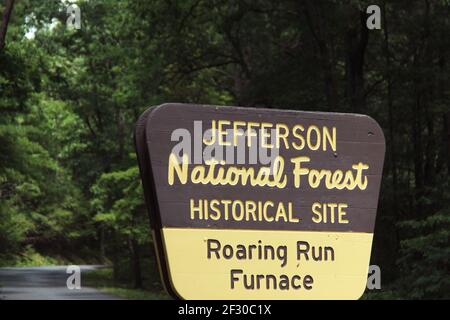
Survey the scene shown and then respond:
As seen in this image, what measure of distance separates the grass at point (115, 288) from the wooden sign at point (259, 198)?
2177cm

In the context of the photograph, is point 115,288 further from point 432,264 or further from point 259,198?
point 259,198

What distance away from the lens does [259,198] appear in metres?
5.78

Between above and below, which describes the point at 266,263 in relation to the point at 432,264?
above

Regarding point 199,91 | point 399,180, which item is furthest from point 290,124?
point 199,91

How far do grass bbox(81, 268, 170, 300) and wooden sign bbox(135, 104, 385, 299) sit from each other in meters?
21.8

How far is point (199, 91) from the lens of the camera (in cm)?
2936

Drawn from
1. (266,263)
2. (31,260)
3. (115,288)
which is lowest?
(31,260)

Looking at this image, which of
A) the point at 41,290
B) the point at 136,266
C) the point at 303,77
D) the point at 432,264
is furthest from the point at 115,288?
the point at 432,264

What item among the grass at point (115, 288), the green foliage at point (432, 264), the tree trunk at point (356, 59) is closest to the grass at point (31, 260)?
the grass at point (115, 288)

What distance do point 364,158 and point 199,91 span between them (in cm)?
2347

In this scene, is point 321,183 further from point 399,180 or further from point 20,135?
point 20,135

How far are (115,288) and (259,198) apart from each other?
30.0m

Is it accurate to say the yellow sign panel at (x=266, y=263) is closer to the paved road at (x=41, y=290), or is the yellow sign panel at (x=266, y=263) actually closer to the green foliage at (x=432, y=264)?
the green foliage at (x=432, y=264)

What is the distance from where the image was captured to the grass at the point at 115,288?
29.9 m
